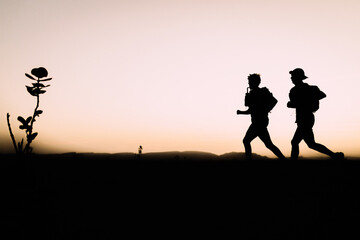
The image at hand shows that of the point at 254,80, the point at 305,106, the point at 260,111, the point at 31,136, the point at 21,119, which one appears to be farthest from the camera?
the point at 254,80

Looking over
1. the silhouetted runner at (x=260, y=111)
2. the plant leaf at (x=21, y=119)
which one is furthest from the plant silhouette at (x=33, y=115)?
the silhouetted runner at (x=260, y=111)

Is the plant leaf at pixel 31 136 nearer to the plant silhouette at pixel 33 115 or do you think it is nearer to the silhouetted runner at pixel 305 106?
the plant silhouette at pixel 33 115

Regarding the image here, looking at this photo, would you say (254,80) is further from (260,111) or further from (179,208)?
(179,208)

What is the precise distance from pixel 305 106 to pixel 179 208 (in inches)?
177

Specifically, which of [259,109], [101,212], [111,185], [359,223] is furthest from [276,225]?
[259,109]

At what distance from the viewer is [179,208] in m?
3.40

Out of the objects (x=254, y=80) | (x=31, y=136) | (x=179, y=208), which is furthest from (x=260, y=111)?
(x=31, y=136)

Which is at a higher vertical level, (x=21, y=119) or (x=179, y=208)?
(x=21, y=119)

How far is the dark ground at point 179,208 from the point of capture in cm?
266

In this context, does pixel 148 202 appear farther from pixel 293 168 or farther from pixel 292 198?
pixel 293 168

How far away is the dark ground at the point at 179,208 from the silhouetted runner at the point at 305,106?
1.28 m

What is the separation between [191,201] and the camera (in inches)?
146

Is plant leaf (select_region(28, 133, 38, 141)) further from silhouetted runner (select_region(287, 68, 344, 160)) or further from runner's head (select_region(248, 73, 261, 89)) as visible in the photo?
silhouetted runner (select_region(287, 68, 344, 160))

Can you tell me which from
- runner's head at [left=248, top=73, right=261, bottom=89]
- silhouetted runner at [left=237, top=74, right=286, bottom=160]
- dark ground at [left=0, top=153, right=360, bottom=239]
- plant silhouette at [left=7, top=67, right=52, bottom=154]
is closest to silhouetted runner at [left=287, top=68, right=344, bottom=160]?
silhouetted runner at [left=237, top=74, right=286, bottom=160]
